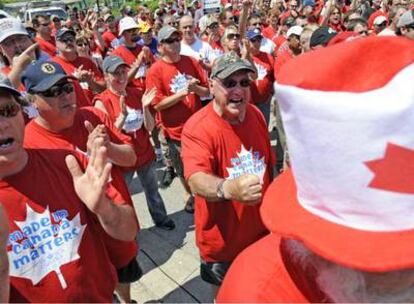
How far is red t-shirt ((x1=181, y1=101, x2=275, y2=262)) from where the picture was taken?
2.58 metres

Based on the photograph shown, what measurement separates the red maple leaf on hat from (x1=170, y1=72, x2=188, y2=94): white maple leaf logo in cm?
376

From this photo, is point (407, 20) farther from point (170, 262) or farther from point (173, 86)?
point (170, 262)

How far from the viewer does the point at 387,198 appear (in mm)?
940

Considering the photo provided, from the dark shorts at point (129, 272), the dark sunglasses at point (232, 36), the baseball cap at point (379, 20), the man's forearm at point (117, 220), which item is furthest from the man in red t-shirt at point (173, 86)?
the baseball cap at point (379, 20)

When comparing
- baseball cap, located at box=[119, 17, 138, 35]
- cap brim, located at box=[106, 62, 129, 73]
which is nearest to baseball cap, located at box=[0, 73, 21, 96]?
cap brim, located at box=[106, 62, 129, 73]

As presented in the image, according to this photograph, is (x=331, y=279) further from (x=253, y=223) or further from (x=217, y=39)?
(x=217, y=39)

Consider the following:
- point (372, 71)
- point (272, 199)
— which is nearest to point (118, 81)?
point (272, 199)

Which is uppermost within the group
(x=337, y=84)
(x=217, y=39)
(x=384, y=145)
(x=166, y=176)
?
(x=337, y=84)

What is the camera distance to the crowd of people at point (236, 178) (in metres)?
0.92

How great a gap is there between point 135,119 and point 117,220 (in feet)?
7.21

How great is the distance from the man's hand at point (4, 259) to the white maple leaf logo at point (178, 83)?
10.2ft

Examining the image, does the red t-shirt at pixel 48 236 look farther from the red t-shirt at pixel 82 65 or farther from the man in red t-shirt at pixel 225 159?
the red t-shirt at pixel 82 65

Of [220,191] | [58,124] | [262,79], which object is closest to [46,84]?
[58,124]

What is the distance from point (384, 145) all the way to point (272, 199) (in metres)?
0.39
